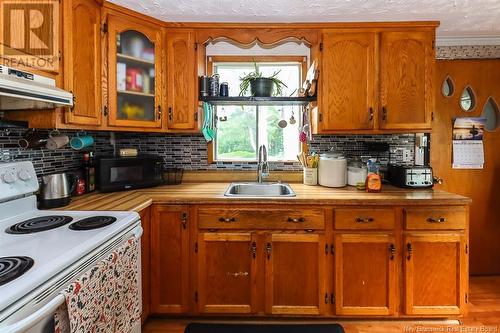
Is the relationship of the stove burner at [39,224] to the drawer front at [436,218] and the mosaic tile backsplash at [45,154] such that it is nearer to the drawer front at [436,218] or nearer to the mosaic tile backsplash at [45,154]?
the mosaic tile backsplash at [45,154]

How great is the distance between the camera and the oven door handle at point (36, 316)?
713 mm

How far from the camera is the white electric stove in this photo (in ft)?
2.56

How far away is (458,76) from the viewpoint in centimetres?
250

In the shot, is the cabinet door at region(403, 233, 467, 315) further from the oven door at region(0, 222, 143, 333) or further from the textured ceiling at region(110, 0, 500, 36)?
the oven door at region(0, 222, 143, 333)

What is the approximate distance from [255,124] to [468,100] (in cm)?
193

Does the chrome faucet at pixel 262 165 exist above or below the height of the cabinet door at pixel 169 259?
above

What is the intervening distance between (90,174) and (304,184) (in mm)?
1643

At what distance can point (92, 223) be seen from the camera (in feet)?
4.30

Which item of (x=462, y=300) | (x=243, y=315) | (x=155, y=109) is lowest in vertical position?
(x=243, y=315)

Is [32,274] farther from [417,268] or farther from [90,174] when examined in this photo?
[417,268]

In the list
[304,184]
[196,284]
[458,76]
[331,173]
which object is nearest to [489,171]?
[458,76]

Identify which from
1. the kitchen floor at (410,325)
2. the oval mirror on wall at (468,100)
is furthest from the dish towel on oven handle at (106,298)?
the oval mirror on wall at (468,100)

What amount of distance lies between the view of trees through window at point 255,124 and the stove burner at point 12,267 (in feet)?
5.88

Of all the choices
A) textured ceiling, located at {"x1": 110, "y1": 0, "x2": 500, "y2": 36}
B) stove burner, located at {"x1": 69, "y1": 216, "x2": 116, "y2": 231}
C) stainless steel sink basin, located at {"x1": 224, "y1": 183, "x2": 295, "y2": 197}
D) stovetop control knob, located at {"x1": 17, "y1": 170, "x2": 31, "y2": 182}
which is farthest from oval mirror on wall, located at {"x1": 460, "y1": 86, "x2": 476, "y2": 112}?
stovetop control knob, located at {"x1": 17, "y1": 170, "x2": 31, "y2": 182}
